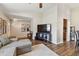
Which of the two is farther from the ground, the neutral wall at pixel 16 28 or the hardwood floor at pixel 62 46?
the neutral wall at pixel 16 28

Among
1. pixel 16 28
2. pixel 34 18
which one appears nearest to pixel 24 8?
pixel 34 18

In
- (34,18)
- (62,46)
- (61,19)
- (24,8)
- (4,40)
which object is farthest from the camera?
(61,19)

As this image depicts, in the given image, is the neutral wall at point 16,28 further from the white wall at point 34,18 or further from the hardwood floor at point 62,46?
the hardwood floor at point 62,46

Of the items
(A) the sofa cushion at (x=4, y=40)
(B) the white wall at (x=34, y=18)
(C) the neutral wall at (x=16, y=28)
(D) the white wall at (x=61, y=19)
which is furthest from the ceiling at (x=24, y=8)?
(D) the white wall at (x=61, y=19)

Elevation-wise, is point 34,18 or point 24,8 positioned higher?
point 24,8

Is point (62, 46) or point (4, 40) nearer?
point (4, 40)

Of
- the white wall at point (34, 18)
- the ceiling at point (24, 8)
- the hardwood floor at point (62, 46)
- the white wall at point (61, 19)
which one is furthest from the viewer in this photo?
the white wall at point (61, 19)

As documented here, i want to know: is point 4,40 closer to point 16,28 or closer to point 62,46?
point 16,28

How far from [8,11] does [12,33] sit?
597 millimetres

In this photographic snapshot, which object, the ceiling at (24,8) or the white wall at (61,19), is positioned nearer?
the ceiling at (24,8)

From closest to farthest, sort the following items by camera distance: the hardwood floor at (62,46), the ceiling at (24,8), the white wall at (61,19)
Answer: the ceiling at (24,8) < the hardwood floor at (62,46) < the white wall at (61,19)

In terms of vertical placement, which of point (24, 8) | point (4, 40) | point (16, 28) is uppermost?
point (24, 8)

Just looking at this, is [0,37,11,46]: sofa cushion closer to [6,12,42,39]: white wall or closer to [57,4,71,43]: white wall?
[6,12,42,39]: white wall

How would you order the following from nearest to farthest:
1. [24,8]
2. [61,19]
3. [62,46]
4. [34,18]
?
[24,8]
[34,18]
[62,46]
[61,19]
